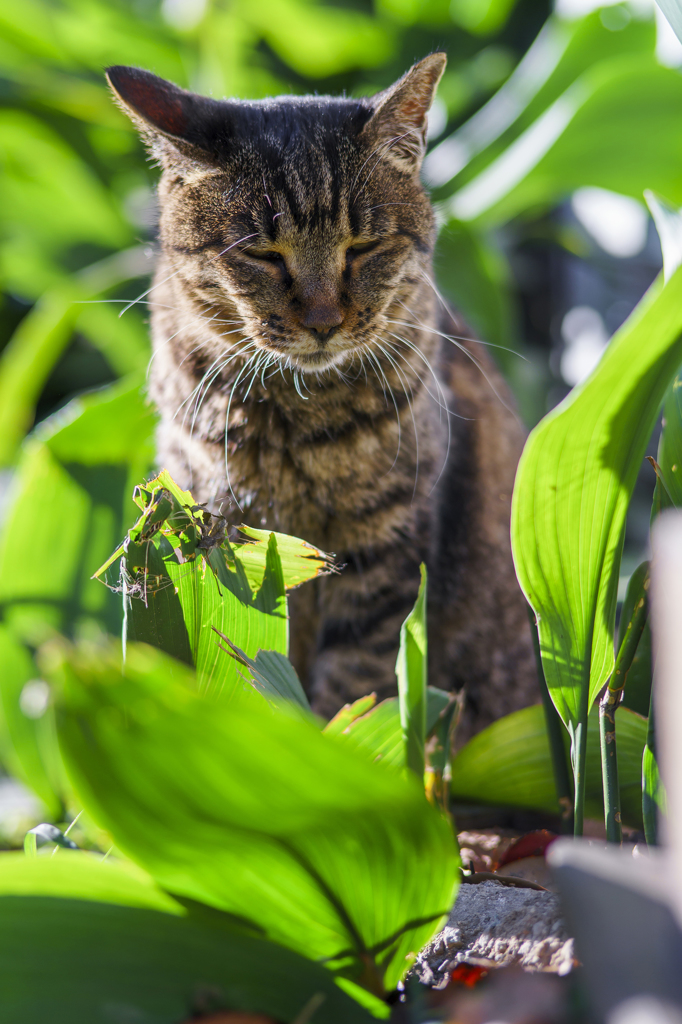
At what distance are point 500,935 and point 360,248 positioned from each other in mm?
678

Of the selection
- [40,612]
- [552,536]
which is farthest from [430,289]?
[40,612]

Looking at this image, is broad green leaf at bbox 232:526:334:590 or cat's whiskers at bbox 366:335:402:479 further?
cat's whiskers at bbox 366:335:402:479

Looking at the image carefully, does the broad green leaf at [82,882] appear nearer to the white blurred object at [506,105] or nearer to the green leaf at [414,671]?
the green leaf at [414,671]

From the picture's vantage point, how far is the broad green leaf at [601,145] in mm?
1559

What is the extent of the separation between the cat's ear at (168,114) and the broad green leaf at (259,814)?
2.09 feet

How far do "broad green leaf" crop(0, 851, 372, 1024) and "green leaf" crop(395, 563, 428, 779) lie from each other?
182 millimetres

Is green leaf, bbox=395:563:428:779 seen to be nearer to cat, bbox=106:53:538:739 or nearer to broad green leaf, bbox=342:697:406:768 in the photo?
broad green leaf, bbox=342:697:406:768

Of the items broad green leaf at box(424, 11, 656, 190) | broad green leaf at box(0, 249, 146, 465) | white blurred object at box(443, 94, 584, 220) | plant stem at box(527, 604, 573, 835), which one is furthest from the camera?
broad green leaf at box(424, 11, 656, 190)

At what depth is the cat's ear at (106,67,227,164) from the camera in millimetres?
765

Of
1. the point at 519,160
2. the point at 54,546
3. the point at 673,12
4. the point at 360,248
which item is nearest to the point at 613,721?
the point at 673,12

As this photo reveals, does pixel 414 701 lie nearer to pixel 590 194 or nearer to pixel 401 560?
pixel 401 560

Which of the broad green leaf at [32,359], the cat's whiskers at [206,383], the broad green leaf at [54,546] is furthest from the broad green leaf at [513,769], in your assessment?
the broad green leaf at [32,359]

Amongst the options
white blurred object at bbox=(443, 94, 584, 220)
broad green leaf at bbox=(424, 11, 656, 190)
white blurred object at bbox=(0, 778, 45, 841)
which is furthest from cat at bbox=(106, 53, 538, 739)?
broad green leaf at bbox=(424, 11, 656, 190)

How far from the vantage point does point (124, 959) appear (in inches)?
14.6
